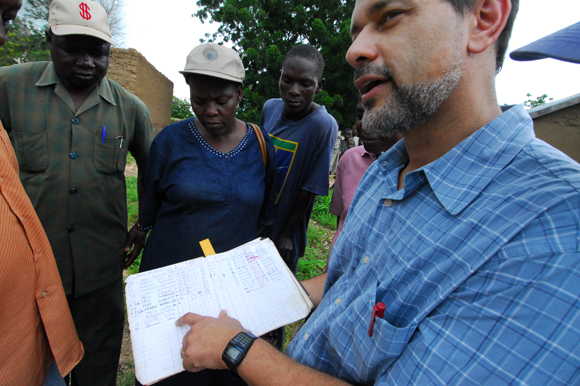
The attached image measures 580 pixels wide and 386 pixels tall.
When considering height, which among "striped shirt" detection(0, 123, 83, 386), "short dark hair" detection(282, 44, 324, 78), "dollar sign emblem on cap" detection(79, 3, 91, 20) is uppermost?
"short dark hair" detection(282, 44, 324, 78)

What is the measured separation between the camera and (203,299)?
1.13 meters

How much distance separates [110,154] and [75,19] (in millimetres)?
776

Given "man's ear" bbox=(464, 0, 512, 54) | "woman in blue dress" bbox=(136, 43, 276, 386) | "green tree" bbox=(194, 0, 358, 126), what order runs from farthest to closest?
"green tree" bbox=(194, 0, 358, 126) → "woman in blue dress" bbox=(136, 43, 276, 386) → "man's ear" bbox=(464, 0, 512, 54)

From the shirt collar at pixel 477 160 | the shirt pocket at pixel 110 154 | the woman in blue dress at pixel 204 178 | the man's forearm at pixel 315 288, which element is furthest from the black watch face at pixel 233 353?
the shirt pocket at pixel 110 154

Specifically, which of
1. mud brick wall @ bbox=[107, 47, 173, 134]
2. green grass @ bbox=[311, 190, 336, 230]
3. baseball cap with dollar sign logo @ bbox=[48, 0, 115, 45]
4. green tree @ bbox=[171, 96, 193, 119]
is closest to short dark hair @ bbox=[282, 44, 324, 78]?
baseball cap with dollar sign logo @ bbox=[48, 0, 115, 45]

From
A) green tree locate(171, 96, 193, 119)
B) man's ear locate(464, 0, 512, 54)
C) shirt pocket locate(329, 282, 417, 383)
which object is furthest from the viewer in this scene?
green tree locate(171, 96, 193, 119)

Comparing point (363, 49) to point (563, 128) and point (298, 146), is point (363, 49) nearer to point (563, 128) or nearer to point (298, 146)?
point (298, 146)

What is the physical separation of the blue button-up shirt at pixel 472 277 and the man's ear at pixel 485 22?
20 cm

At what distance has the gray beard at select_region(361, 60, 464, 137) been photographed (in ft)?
2.62

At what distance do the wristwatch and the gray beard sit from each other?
0.74 meters

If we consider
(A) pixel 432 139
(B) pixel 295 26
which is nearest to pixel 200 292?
(A) pixel 432 139

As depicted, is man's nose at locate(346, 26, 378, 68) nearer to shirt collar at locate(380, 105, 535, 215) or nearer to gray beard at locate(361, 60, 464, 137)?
gray beard at locate(361, 60, 464, 137)

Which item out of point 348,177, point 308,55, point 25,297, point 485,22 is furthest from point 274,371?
point 308,55

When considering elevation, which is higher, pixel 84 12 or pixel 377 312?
pixel 84 12
